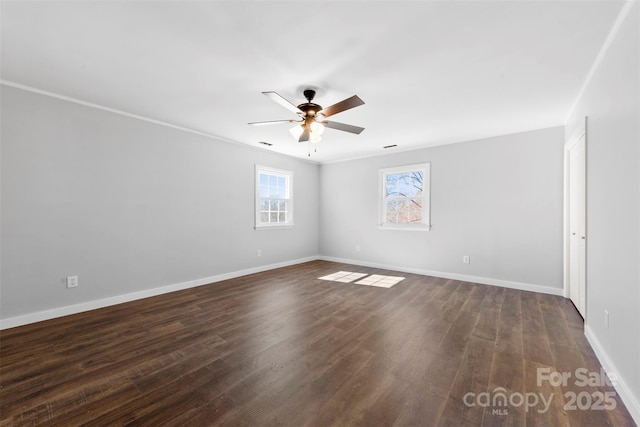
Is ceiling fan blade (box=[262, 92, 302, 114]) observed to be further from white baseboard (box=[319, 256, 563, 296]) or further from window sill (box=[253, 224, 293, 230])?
white baseboard (box=[319, 256, 563, 296])

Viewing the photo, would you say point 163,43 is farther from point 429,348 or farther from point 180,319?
point 429,348

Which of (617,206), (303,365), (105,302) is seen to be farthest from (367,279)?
(105,302)

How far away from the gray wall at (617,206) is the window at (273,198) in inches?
185

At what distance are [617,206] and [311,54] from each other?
2.51 meters

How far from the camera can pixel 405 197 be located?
17.3ft

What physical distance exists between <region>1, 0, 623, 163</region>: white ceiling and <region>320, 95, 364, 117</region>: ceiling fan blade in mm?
253

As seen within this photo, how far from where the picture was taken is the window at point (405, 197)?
197 inches

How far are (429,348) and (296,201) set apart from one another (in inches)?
172

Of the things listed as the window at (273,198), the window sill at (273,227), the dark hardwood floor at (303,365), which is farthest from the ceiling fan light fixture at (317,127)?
the window sill at (273,227)

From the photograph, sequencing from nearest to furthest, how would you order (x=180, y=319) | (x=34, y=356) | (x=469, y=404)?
(x=469, y=404)
(x=34, y=356)
(x=180, y=319)

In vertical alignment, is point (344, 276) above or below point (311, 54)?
below

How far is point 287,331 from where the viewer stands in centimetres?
259

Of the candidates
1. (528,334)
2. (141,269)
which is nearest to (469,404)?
(528,334)

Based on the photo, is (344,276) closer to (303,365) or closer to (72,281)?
(303,365)
